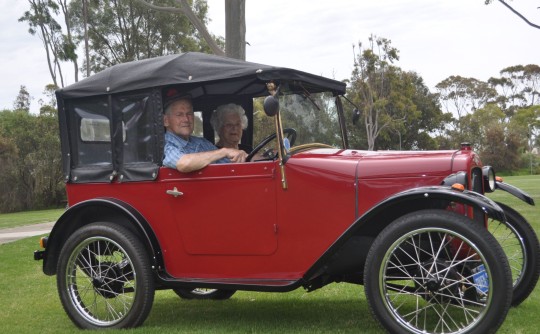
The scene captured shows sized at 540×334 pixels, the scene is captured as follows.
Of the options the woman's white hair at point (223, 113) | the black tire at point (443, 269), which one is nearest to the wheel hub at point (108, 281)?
the woman's white hair at point (223, 113)

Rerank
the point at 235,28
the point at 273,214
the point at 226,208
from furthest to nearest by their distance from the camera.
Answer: the point at 235,28, the point at 226,208, the point at 273,214

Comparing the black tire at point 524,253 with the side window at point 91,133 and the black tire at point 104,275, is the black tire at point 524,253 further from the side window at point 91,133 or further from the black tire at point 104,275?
the side window at point 91,133

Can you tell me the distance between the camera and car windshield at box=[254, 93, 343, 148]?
194 inches

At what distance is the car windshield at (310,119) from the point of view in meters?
4.93

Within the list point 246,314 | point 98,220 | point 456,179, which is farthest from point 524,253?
point 98,220

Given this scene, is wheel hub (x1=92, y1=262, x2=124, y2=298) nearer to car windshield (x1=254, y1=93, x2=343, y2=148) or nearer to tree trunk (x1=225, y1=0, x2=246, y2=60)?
car windshield (x1=254, y1=93, x2=343, y2=148)

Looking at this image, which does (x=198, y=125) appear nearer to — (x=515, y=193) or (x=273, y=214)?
(x=273, y=214)

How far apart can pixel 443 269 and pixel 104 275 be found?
271cm

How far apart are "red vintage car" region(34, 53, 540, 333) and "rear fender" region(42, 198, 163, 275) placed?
12 mm

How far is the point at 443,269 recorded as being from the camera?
3.71m

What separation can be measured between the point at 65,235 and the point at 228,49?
22.9ft

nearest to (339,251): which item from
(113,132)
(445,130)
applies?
(113,132)

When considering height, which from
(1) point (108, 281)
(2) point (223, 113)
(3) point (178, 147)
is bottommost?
(1) point (108, 281)

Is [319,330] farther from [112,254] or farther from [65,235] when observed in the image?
[65,235]
